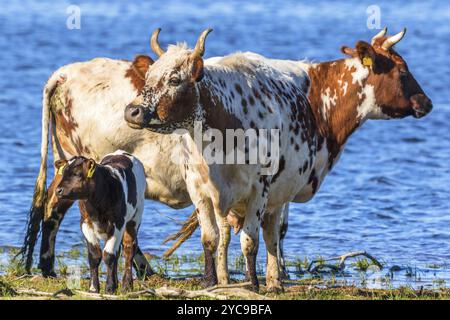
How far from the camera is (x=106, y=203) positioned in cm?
1067

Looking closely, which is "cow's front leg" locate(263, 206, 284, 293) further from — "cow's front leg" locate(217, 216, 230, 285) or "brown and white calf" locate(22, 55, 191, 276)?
"brown and white calf" locate(22, 55, 191, 276)

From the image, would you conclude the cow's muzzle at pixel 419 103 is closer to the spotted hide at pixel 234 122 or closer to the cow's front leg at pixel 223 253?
the spotted hide at pixel 234 122

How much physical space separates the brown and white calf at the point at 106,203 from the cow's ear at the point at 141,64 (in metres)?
1.03

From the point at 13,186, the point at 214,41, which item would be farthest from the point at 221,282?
the point at 214,41

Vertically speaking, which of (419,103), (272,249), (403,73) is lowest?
(272,249)

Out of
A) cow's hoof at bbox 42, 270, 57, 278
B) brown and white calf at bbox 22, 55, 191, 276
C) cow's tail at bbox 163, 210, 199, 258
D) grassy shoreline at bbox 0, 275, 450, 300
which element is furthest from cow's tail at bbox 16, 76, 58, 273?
cow's tail at bbox 163, 210, 199, 258

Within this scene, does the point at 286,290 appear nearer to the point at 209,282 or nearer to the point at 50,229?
the point at 209,282

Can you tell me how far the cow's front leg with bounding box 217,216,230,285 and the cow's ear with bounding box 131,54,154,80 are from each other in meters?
1.55

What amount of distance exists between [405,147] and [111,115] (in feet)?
40.1

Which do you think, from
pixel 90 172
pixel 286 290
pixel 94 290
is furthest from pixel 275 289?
pixel 90 172

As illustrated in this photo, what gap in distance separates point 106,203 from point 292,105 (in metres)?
2.19

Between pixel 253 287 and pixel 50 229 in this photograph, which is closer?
pixel 253 287

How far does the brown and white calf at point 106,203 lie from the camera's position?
10.5 meters

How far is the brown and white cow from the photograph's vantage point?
10469mm
